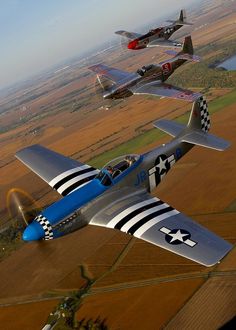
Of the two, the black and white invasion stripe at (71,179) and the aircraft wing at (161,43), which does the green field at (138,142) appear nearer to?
the aircraft wing at (161,43)

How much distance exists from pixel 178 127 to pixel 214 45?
11191cm

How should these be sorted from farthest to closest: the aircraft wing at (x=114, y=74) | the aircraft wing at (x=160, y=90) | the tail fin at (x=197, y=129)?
1. the aircraft wing at (x=114, y=74)
2. the aircraft wing at (x=160, y=90)
3. the tail fin at (x=197, y=129)

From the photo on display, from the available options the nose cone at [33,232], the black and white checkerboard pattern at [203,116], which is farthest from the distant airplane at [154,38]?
the nose cone at [33,232]

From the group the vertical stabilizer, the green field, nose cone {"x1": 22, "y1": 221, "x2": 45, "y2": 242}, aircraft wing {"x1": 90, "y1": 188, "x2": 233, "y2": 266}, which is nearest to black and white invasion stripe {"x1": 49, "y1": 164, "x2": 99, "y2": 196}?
aircraft wing {"x1": 90, "y1": 188, "x2": 233, "y2": 266}

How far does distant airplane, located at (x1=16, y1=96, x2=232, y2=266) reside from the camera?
15.2m

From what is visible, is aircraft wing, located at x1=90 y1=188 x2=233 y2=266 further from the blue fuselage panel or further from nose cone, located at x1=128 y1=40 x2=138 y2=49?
nose cone, located at x1=128 y1=40 x2=138 y2=49

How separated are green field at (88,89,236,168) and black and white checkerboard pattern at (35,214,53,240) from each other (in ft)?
98.3

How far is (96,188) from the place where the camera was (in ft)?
64.0

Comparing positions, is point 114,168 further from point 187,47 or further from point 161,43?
point 161,43

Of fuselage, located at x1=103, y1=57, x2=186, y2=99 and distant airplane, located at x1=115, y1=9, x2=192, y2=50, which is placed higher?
distant airplane, located at x1=115, y1=9, x2=192, y2=50

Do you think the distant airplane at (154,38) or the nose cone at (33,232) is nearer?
the nose cone at (33,232)

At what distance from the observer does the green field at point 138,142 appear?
5012cm

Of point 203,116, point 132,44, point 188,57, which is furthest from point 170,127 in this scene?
point 132,44

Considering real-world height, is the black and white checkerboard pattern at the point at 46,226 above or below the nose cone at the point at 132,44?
below
